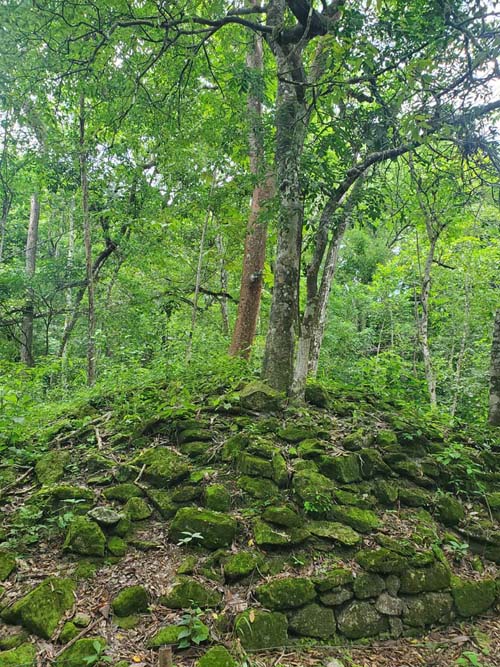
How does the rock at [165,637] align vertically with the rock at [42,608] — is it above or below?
below

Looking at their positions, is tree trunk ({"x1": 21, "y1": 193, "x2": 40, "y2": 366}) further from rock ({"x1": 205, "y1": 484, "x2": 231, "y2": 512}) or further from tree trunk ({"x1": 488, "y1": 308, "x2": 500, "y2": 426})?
tree trunk ({"x1": 488, "y1": 308, "x2": 500, "y2": 426})

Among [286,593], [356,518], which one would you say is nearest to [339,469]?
[356,518]

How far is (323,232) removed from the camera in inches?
199

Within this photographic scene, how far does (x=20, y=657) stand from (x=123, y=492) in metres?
1.44

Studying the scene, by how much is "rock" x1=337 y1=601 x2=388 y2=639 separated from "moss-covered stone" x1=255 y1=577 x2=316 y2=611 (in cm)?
28

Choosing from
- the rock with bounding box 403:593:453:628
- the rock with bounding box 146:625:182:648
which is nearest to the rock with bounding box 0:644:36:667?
the rock with bounding box 146:625:182:648

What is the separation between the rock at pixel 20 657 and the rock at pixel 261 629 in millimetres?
1233

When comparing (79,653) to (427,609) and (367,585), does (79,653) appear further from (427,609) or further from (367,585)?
(427,609)

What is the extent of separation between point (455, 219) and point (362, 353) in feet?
17.7

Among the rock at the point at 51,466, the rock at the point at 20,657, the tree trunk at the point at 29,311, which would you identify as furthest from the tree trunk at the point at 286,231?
the tree trunk at the point at 29,311

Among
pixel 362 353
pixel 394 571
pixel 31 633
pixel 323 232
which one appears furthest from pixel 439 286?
pixel 31 633

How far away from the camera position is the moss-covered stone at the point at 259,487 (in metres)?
3.75

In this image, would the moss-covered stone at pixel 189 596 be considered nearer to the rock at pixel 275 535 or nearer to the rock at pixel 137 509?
the rock at pixel 275 535

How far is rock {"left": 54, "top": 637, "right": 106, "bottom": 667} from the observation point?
2.31m
